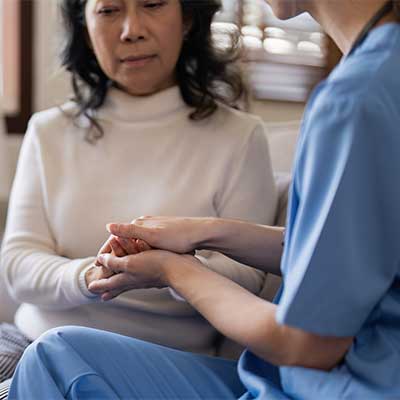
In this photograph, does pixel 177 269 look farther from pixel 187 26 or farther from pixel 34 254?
pixel 187 26

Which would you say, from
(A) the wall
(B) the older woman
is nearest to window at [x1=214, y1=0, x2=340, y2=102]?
(A) the wall

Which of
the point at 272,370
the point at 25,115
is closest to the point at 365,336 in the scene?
the point at 272,370

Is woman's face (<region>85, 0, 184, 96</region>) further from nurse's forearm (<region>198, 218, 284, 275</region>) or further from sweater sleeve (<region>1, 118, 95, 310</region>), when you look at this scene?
nurse's forearm (<region>198, 218, 284, 275</region>)

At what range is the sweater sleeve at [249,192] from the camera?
1447mm

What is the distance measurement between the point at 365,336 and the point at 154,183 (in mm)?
689

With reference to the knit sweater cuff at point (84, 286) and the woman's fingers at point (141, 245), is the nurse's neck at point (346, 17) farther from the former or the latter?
the knit sweater cuff at point (84, 286)

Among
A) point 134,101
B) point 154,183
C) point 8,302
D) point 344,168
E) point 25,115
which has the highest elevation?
point 344,168

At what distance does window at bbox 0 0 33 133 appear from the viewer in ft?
7.45

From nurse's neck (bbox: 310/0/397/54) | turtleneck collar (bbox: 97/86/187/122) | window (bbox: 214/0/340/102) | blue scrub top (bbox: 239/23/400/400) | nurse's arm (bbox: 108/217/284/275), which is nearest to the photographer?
blue scrub top (bbox: 239/23/400/400)

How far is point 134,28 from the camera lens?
1.46 m

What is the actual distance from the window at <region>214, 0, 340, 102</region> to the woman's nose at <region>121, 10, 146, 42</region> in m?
1.00

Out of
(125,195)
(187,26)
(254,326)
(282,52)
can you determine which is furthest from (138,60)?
(282,52)

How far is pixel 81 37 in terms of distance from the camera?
1649 millimetres

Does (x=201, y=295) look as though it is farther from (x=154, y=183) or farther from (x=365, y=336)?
(x=154, y=183)
